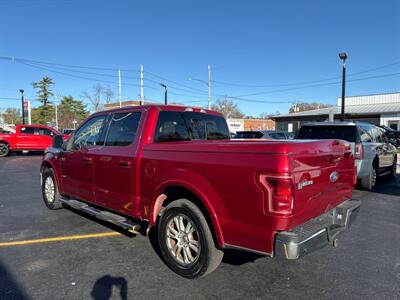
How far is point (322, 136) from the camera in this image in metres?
8.28

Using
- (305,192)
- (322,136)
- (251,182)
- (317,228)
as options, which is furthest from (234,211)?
(322,136)

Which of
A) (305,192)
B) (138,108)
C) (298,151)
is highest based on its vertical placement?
(138,108)

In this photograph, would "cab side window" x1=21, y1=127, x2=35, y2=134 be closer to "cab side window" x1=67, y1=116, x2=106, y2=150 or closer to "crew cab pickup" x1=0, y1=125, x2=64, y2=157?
"crew cab pickup" x1=0, y1=125, x2=64, y2=157

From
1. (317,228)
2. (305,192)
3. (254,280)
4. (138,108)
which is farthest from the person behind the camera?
(138,108)

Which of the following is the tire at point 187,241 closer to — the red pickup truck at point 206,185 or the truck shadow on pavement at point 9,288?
the red pickup truck at point 206,185

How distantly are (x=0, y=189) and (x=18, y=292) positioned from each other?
6854mm

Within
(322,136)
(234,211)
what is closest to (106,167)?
(234,211)

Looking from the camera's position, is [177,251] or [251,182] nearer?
[251,182]

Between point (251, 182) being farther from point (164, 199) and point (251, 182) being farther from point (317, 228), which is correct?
point (164, 199)

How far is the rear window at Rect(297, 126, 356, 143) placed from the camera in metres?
7.70

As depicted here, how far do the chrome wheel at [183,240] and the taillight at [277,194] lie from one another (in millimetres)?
1022

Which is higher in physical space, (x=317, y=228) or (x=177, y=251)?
(x=317, y=228)

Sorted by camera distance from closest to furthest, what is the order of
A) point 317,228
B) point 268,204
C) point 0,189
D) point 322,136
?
point 268,204 < point 317,228 < point 322,136 < point 0,189

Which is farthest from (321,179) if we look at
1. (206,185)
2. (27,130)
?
(27,130)
